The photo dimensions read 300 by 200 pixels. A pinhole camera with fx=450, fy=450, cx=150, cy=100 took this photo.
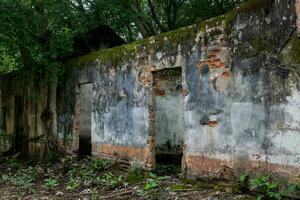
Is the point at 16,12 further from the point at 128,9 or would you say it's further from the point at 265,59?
the point at 265,59

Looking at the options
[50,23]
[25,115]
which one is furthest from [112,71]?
[25,115]

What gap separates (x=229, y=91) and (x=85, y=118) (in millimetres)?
5738

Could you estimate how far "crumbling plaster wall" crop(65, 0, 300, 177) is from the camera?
625 cm

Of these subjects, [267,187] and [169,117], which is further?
[169,117]

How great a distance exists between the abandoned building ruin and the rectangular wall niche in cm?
2

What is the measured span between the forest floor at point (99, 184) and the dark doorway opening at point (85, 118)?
63cm

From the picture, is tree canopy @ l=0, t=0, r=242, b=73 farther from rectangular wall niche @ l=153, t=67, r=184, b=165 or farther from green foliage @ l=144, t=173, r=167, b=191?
green foliage @ l=144, t=173, r=167, b=191

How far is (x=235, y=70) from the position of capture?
7.06m

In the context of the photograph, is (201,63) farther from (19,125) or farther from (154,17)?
(154,17)

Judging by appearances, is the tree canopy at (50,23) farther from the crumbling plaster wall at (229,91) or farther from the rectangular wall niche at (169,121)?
the rectangular wall niche at (169,121)

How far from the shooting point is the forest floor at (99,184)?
24.0 feet

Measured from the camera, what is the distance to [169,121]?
11078 millimetres

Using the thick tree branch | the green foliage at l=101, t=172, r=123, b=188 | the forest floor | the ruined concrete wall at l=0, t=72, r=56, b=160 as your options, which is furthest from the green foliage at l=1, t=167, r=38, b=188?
the thick tree branch

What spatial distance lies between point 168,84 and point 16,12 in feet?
12.7
